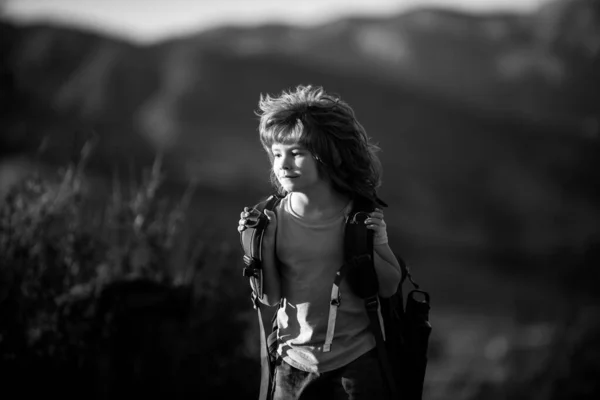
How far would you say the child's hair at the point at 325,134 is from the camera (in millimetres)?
2135

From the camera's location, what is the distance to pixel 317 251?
7.04 ft

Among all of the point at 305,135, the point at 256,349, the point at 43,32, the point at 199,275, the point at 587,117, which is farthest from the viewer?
the point at 587,117

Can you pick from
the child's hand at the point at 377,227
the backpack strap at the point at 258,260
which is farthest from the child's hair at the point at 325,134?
the backpack strap at the point at 258,260

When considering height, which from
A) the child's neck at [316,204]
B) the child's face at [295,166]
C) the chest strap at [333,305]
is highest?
the child's face at [295,166]

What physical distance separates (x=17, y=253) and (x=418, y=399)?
7.02 ft

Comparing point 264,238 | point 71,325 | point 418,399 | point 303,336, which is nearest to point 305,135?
point 264,238

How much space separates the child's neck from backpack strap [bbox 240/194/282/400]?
10 cm

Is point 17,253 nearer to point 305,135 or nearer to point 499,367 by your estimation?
point 305,135

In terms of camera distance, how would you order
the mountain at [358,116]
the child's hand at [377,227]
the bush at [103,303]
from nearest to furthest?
the child's hand at [377,227] → the bush at [103,303] → the mountain at [358,116]

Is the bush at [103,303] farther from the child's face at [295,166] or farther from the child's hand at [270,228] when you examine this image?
the child's face at [295,166]

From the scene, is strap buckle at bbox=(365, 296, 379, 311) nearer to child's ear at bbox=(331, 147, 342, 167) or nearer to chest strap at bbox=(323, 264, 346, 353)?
chest strap at bbox=(323, 264, 346, 353)

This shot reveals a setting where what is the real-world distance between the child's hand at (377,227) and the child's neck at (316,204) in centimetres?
17

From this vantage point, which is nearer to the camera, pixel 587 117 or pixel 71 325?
pixel 71 325

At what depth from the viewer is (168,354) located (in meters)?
3.33
